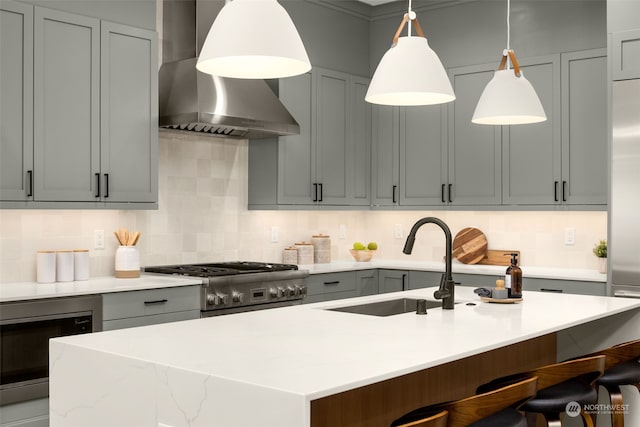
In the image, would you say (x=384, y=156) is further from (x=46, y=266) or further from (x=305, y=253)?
(x=46, y=266)

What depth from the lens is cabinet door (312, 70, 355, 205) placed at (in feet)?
19.2

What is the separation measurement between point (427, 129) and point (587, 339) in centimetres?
260

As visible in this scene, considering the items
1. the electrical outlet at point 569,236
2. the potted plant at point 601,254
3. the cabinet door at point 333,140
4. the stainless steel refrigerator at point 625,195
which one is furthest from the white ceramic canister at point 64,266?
the electrical outlet at point 569,236

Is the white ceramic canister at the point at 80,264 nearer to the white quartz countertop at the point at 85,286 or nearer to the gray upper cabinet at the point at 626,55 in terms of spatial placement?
the white quartz countertop at the point at 85,286

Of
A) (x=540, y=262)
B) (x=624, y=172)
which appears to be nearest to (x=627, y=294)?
(x=624, y=172)

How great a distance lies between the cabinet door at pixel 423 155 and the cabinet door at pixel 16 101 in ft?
10.2

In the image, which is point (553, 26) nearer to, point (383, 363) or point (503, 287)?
point (503, 287)

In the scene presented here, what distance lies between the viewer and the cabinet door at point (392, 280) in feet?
19.1

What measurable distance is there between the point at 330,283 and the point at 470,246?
127cm

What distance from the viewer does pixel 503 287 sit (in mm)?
3580

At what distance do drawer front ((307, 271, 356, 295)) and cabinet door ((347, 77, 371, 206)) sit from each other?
0.76 m

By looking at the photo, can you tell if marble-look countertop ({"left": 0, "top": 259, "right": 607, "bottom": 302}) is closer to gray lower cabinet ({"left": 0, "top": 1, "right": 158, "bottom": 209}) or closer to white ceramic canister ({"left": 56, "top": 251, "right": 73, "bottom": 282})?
white ceramic canister ({"left": 56, "top": 251, "right": 73, "bottom": 282})

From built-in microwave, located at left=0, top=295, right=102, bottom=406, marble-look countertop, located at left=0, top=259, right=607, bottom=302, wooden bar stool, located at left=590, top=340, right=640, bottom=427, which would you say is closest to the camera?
wooden bar stool, located at left=590, top=340, right=640, bottom=427

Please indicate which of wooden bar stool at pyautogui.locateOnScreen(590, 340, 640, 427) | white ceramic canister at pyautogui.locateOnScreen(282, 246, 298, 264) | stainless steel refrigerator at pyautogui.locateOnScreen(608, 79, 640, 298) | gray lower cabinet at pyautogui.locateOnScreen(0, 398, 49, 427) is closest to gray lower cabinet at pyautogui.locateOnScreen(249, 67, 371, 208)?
white ceramic canister at pyautogui.locateOnScreen(282, 246, 298, 264)
